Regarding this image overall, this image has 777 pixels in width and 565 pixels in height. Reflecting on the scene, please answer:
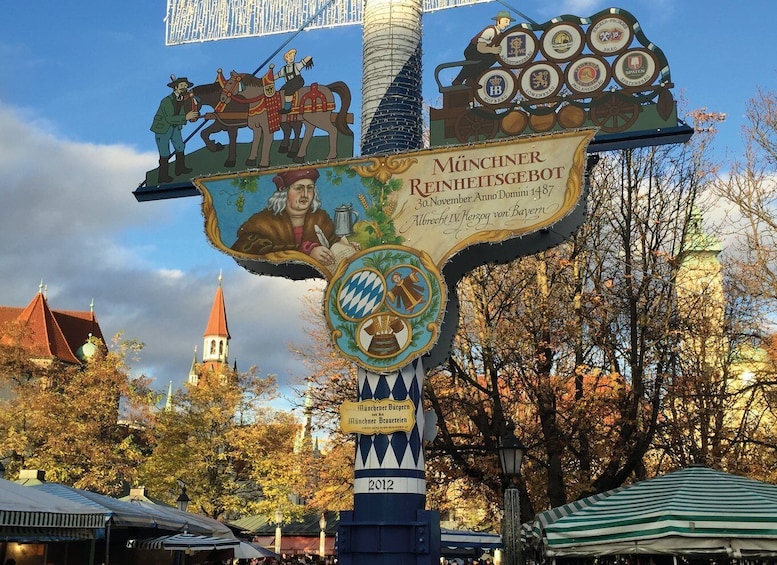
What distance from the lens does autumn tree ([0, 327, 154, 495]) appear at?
35.1m

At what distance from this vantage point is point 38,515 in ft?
40.0

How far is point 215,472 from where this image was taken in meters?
38.2

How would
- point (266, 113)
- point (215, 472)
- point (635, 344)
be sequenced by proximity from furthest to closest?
point (215, 472), point (635, 344), point (266, 113)

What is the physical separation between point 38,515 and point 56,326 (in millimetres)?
59250

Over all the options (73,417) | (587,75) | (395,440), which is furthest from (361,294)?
(73,417)

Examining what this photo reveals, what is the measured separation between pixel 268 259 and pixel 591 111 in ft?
20.3

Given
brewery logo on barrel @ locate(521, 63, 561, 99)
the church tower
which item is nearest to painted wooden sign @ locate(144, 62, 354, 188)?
brewery logo on barrel @ locate(521, 63, 561, 99)

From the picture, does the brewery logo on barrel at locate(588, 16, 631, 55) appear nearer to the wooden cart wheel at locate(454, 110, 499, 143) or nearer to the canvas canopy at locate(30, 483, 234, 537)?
the wooden cart wheel at locate(454, 110, 499, 143)

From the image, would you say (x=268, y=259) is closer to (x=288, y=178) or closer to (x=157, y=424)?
(x=288, y=178)

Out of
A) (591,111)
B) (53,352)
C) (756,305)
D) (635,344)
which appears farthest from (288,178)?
(53,352)

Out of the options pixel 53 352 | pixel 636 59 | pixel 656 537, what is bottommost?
pixel 656 537

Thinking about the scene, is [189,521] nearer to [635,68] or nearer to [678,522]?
[678,522]

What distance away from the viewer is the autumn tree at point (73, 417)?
3506 cm

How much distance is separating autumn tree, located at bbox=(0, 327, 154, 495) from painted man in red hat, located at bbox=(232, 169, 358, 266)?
2392 cm
